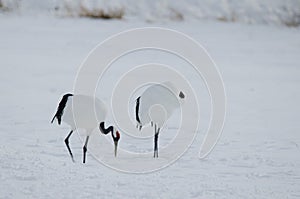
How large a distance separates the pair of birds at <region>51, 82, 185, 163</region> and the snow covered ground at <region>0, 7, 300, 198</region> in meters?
0.42

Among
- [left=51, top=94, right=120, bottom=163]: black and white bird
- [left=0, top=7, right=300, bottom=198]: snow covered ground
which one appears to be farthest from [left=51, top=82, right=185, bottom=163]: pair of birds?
[left=0, top=7, right=300, bottom=198]: snow covered ground

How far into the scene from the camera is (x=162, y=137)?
8203mm

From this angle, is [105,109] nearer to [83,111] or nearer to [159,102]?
[83,111]

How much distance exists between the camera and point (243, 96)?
1138cm

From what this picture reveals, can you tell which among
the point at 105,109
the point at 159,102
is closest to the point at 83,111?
the point at 105,109

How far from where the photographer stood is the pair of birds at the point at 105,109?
20.2 feet

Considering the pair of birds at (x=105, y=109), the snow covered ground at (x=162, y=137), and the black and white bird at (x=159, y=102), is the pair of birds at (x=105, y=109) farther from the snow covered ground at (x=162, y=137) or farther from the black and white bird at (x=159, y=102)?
the snow covered ground at (x=162, y=137)

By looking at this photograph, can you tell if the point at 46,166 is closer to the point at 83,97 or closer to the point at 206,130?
the point at 83,97

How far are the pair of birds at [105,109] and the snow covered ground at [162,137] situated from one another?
421mm

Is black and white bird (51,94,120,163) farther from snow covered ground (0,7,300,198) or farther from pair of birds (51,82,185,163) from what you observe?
snow covered ground (0,7,300,198)

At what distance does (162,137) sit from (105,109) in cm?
207

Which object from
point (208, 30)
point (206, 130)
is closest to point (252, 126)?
point (206, 130)

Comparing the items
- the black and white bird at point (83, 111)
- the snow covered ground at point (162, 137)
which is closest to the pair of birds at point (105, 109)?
the black and white bird at point (83, 111)

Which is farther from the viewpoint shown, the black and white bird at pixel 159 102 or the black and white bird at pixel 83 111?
the black and white bird at pixel 159 102
